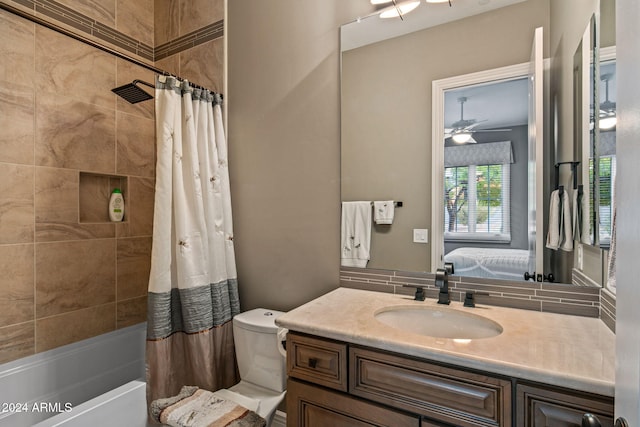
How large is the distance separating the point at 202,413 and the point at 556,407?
1.28m

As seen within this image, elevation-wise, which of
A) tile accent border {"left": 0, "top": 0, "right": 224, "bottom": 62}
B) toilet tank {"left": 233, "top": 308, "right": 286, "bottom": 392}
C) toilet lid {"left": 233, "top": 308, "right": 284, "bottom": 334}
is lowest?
toilet tank {"left": 233, "top": 308, "right": 286, "bottom": 392}

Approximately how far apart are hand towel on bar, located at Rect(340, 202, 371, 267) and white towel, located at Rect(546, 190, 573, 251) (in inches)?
29.4

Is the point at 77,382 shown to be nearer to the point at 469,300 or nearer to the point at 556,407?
the point at 469,300

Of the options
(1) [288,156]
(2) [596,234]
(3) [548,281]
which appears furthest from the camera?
(1) [288,156]

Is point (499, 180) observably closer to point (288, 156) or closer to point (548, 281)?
point (548, 281)

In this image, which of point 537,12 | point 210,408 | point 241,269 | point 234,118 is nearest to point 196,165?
point 234,118

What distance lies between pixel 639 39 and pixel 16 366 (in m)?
2.62

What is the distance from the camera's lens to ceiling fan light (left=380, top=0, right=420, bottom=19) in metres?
1.52

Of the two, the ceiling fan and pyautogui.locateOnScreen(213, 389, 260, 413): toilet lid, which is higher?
the ceiling fan

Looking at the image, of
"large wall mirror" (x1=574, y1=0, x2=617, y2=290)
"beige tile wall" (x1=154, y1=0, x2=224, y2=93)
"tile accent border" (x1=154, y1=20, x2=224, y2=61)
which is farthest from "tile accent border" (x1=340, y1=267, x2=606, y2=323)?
"tile accent border" (x1=154, y1=20, x2=224, y2=61)

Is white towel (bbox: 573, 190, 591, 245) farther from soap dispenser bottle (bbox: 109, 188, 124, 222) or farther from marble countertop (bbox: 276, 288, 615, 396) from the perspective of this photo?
soap dispenser bottle (bbox: 109, 188, 124, 222)

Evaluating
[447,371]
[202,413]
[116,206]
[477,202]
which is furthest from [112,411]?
[477,202]

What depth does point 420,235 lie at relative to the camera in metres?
1.52

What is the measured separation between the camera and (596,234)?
1104 mm
